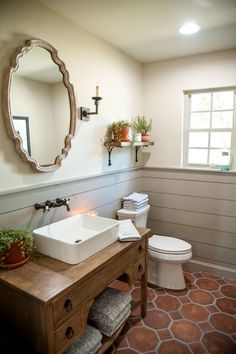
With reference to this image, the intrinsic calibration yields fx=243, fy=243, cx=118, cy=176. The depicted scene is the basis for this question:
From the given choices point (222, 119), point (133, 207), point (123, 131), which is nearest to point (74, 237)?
point (133, 207)

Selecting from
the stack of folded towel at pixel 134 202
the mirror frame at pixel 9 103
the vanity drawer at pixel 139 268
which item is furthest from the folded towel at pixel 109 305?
the mirror frame at pixel 9 103

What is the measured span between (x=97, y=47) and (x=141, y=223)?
1734mm

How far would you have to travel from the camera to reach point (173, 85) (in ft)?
8.84

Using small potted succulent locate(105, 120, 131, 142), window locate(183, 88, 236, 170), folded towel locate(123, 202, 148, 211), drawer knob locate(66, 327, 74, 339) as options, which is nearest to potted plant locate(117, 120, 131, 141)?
small potted succulent locate(105, 120, 131, 142)

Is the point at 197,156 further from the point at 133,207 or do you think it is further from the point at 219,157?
the point at 133,207

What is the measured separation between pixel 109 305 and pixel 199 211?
4.89 feet

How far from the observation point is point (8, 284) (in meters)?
1.19

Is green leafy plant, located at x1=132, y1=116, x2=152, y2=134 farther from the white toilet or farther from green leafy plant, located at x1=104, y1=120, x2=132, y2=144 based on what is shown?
the white toilet

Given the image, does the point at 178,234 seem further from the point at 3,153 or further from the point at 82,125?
the point at 3,153

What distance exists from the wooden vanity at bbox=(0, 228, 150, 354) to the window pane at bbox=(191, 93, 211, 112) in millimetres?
1949

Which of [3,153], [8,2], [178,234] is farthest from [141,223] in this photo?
[8,2]

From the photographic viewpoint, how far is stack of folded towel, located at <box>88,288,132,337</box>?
160cm

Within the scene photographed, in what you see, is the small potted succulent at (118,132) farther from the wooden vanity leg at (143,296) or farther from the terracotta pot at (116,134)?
the wooden vanity leg at (143,296)

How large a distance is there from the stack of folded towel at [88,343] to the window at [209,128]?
1.93 m
